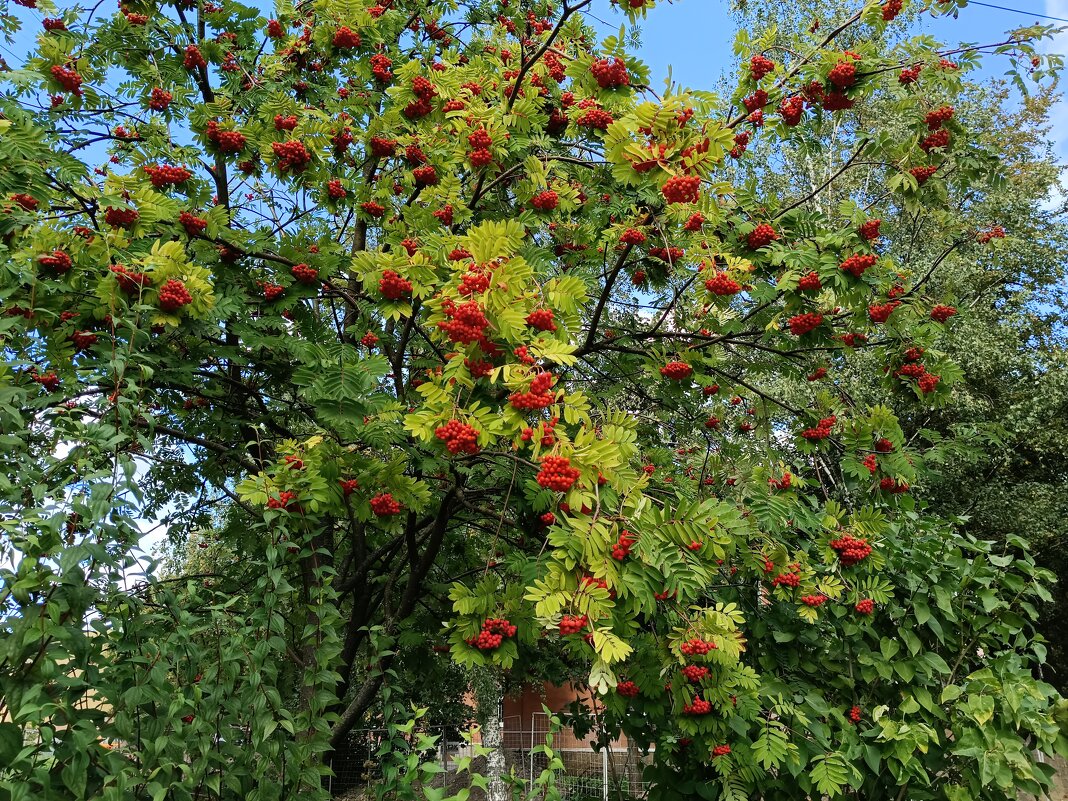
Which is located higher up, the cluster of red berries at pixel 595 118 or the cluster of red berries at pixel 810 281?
the cluster of red berries at pixel 595 118

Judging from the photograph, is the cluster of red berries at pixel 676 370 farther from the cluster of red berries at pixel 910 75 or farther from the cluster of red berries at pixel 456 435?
the cluster of red berries at pixel 456 435

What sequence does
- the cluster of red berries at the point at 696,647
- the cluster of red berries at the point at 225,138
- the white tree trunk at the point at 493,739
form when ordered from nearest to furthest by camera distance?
the cluster of red berries at the point at 696,647
the cluster of red berries at the point at 225,138
the white tree trunk at the point at 493,739

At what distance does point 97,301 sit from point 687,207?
301 centimetres

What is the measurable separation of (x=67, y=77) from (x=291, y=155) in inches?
78.8

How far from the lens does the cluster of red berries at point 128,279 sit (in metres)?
3.46

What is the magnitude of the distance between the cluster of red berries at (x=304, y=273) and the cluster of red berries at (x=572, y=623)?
2.73 m

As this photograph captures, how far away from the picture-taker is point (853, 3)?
18.2 m

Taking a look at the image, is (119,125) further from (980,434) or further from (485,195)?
(980,434)

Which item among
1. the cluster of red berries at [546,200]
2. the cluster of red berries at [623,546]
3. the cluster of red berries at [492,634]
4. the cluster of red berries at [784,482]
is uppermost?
the cluster of red berries at [546,200]

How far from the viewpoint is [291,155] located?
441 cm

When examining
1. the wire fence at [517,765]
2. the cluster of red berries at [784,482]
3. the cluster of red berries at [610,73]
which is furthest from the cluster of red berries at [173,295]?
the wire fence at [517,765]

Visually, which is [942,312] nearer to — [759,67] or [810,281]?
[810,281]

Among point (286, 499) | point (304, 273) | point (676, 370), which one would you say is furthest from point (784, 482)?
point (304, 273)

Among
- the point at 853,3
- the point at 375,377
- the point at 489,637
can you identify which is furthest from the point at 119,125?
the point at 853,3
